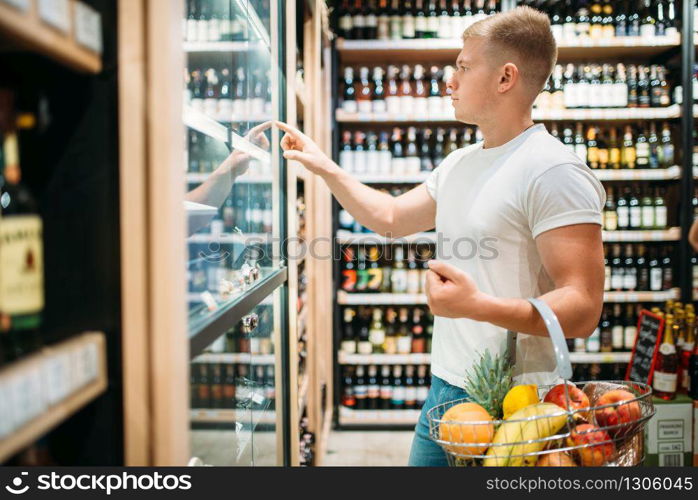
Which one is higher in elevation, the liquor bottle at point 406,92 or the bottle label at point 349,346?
the liquor bottle at point 406,92

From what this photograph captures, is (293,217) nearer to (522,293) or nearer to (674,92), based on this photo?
(522,293)

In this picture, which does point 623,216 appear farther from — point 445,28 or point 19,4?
point 19,4

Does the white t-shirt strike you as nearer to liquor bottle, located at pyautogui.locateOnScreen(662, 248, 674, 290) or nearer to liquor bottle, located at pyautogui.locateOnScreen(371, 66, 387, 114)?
liquor bottle, located at pyautogui.locateOnScreen(371, 66, 387, 114)

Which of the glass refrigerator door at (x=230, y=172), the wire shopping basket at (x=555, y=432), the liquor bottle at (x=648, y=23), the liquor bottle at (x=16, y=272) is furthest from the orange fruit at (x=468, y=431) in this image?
the liquor bottle at (x=648, y=23)

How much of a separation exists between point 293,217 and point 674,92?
9.30 ft

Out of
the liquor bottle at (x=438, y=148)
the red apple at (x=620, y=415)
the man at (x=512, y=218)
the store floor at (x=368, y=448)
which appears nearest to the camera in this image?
the red apple at (x=620, y=415)

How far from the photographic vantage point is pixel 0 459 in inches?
20.2

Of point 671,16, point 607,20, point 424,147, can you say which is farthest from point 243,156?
point 671,16

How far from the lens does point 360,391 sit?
371cm

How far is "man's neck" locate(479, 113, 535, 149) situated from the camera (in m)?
1.45

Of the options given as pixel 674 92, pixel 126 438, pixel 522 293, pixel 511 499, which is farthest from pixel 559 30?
pixel 126 438

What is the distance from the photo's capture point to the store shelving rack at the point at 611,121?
3.32 m

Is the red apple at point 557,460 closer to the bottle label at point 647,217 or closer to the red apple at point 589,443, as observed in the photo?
the red apple at point 589,443

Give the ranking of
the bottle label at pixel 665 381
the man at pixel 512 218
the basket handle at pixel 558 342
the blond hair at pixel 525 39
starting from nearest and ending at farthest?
the basket handle at pixel 558 342 < the man at pixel 512 218 < the blond hair at pixel 525 39 < the bottle label at pixel 665 381
